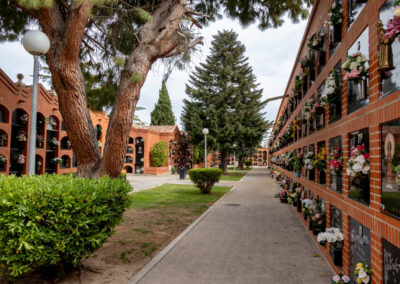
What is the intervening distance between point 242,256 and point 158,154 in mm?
24463

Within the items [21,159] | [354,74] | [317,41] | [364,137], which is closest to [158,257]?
[364,137]

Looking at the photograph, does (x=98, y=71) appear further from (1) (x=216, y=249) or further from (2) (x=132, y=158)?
(2) (x=132, y=158)

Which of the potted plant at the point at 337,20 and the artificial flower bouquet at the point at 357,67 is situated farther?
the potted plant at the point at 337,20

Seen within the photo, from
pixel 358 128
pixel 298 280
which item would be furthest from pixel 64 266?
pixel 358 128

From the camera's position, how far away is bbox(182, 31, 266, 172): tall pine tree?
27.3 metres

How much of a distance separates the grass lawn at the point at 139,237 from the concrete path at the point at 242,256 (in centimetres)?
35

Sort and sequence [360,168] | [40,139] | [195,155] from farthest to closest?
[195,155] → [40,139] → [360,168]

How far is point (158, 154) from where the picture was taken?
28.8 meters

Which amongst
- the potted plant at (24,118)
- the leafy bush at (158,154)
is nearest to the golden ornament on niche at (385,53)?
the potted plant at (24,118)

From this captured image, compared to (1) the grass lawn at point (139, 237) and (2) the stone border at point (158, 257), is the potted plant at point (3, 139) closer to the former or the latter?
(1) the grass lawn at point (139, 237)

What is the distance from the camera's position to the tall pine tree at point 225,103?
27.3 meters

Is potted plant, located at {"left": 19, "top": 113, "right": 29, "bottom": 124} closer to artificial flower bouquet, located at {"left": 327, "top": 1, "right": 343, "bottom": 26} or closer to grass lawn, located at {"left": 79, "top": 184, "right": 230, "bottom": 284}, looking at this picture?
grass lawn, located at {"left": 79, "top": 184, "right": 230, "bottom": 284}

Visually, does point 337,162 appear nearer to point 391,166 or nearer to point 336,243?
point 336,243

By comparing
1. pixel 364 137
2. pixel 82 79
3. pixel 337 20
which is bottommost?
pixel 364 137
